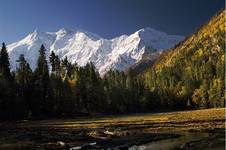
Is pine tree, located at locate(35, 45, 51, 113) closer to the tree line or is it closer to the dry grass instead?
the tree line

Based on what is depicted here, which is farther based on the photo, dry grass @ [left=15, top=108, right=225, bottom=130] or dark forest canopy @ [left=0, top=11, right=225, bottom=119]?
dark forest canopy @ [left=0, top=11, right=225, bottom=119]

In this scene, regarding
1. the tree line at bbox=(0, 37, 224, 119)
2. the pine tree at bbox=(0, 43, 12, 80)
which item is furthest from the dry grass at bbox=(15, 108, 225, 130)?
the pine tree at bbox=(0, 43, 12, 80)

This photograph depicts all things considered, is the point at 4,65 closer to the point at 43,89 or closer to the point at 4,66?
the point at 4,66

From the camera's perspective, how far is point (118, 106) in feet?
553

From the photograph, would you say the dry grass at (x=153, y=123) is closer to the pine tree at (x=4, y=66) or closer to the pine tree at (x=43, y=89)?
the pine tree at (x=4, y=66)

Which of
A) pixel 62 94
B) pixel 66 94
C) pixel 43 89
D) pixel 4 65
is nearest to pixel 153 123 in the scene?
pixel 43 89

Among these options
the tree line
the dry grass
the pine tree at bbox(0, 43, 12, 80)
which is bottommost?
the dry grass

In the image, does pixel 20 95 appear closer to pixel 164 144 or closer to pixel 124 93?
pixel 124 93

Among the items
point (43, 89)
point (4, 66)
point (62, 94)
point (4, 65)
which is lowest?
point (62, 94)

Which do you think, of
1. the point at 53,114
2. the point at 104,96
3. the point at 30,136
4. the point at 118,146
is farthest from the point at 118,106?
the point at 118,146

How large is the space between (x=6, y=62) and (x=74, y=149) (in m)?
85.6

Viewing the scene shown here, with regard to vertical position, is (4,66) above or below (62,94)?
above

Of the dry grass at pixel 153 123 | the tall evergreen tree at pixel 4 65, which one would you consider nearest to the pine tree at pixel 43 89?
the tall evergreen tree at pixel 4 65

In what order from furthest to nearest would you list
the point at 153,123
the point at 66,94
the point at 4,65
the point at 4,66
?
the point at 66,94 → the point at 4,65 → the point at 4,66 → the point at 153,123
